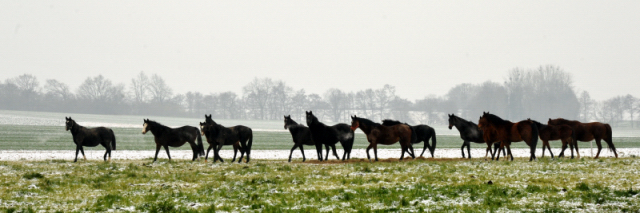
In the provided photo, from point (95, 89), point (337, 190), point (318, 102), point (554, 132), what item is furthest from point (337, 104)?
point (337, 190)

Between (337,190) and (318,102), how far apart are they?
12275cm

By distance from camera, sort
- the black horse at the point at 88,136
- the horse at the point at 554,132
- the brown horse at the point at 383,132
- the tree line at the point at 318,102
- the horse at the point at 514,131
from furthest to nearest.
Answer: the tree line at the point at 318,102 → the black horse at the point at 88,136 → the horse at the point at 554,132 → the brown horse at the point at 383,132 → the horse at the point at 514,131

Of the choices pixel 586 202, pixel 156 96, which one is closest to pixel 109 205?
pixel 586 202

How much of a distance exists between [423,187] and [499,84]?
142558mm

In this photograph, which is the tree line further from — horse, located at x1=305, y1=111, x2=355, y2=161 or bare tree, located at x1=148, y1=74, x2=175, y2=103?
horse, located at x1=305, y1=111, x2=355, y2=161

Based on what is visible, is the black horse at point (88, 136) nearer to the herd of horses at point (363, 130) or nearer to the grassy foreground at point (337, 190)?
the herd of horses at point (363, 130)

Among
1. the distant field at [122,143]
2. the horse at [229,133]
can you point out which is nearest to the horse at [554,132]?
the horse at [229,133]

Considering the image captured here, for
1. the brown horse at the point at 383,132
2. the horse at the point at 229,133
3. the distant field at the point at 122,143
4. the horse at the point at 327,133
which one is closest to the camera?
the brown horse at the point at 383,132

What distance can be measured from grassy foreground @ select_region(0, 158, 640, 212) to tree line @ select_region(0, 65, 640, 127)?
103m

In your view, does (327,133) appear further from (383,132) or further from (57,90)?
(57,90)

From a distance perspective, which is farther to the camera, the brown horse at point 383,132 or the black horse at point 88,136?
the black horse at point 88,136

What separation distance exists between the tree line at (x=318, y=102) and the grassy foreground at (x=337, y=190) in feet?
338

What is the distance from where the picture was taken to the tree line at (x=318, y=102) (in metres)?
111

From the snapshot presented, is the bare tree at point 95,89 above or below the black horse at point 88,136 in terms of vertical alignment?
above
